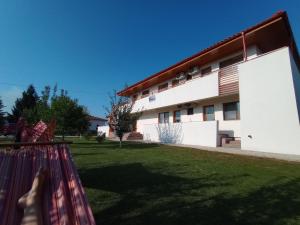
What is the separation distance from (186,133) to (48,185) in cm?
1292

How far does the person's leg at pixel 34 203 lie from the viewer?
7.50ft

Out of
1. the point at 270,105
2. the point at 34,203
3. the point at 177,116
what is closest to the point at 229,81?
the point at 270,105

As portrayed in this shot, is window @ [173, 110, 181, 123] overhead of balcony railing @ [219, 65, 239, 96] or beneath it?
beneath

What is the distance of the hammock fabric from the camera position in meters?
2.32

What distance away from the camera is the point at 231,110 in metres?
14.0

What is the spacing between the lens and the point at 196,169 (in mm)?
6910

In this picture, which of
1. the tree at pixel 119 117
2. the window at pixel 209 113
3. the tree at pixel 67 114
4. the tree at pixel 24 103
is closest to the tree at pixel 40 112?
the tree at pixel 67 114

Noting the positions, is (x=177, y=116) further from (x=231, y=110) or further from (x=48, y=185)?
(x=48, y=185)

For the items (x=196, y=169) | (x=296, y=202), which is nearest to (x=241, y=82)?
(x=196, y=169)

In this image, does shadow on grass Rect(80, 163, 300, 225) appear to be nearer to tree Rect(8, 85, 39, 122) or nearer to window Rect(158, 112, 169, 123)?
window Rect(158, 112, 169, 123)

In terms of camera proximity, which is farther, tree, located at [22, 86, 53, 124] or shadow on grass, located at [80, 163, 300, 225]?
tree, located at [22, 86, 53, 124]

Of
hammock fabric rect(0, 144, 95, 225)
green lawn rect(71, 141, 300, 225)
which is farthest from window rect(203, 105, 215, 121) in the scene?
hammock fabric rect(0, 144, 95, 225)

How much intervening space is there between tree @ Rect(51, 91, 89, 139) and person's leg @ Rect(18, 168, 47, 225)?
54.2 feet

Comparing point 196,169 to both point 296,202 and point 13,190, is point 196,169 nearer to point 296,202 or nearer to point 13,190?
point 296,202
